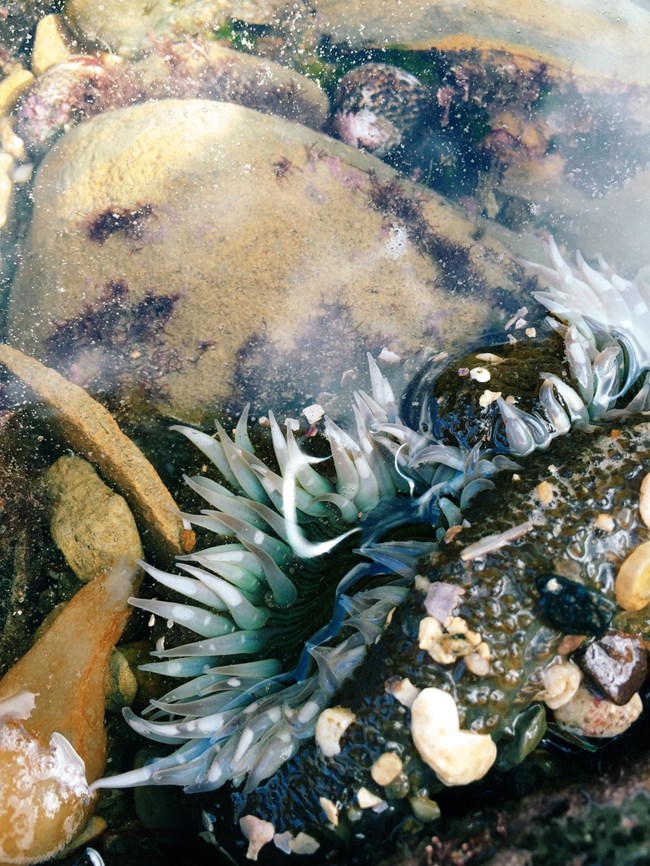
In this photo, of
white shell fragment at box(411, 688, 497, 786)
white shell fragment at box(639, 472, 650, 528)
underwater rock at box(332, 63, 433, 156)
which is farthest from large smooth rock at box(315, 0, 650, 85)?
white shell fragment at box(411, 688, 497, 786)

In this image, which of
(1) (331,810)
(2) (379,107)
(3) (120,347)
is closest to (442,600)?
(1) (331,810)

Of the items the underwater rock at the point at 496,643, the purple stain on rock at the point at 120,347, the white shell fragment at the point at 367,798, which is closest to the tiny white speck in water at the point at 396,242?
the purple stain on rock at the point at 120,347

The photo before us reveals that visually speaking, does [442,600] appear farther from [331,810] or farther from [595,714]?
[331,810]

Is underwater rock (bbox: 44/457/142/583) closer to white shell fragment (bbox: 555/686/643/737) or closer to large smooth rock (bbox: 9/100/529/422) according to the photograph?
large smooth rock (bbox: 9/100/529/422)

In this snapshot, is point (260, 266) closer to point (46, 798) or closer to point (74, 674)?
point (74, 674)

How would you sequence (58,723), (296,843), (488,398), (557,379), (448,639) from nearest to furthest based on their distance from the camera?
1. (448,639)
2. (296,843)
3. (557,379)
4. (488,398)
5. (58,723)

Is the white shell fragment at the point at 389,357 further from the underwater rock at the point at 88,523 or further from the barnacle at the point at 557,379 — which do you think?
the underwater rock at the point at 88,523
